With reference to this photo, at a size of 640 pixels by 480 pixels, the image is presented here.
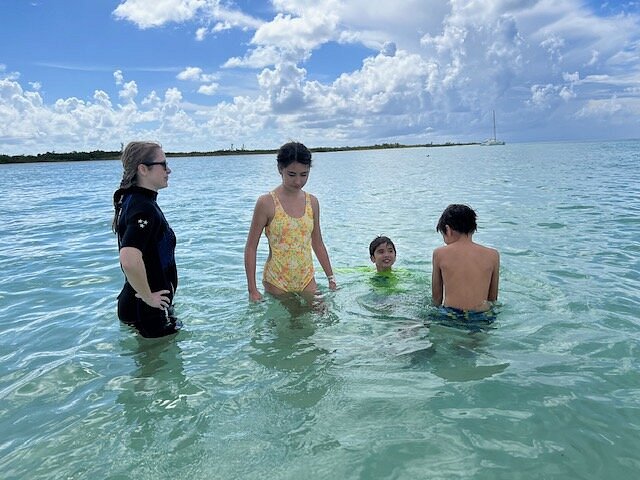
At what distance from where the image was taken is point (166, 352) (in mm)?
4543

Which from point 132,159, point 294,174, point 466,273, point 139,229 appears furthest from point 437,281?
point 132,159

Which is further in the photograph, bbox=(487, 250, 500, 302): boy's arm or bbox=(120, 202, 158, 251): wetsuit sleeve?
bbox=(487, 250, 500, 302): boy's arm

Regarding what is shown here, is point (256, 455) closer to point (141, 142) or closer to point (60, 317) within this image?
point (141, 142)

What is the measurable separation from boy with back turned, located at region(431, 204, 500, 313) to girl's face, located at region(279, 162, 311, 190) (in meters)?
1.38

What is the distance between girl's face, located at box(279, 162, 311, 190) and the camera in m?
4.52

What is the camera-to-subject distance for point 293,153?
14.7ft

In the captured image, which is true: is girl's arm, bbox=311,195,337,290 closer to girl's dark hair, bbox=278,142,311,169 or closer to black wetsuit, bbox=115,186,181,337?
girl's dark hair, bbox=278,142,311,169

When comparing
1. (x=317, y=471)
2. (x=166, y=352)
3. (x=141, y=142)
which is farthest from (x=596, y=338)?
(x=141, y=142)

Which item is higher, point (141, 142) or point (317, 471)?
point (141, 142)

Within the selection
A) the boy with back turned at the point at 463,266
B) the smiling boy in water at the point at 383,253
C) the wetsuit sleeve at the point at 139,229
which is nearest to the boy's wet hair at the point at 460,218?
the boy with back turned at the point at 463,266

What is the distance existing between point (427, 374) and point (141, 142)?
115 inches

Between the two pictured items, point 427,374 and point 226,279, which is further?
point 226,279

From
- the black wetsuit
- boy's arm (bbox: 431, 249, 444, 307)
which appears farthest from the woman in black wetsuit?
boy's arm (bbox: 431, 249, 444, 307)

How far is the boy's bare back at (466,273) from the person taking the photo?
4621 millimetres
